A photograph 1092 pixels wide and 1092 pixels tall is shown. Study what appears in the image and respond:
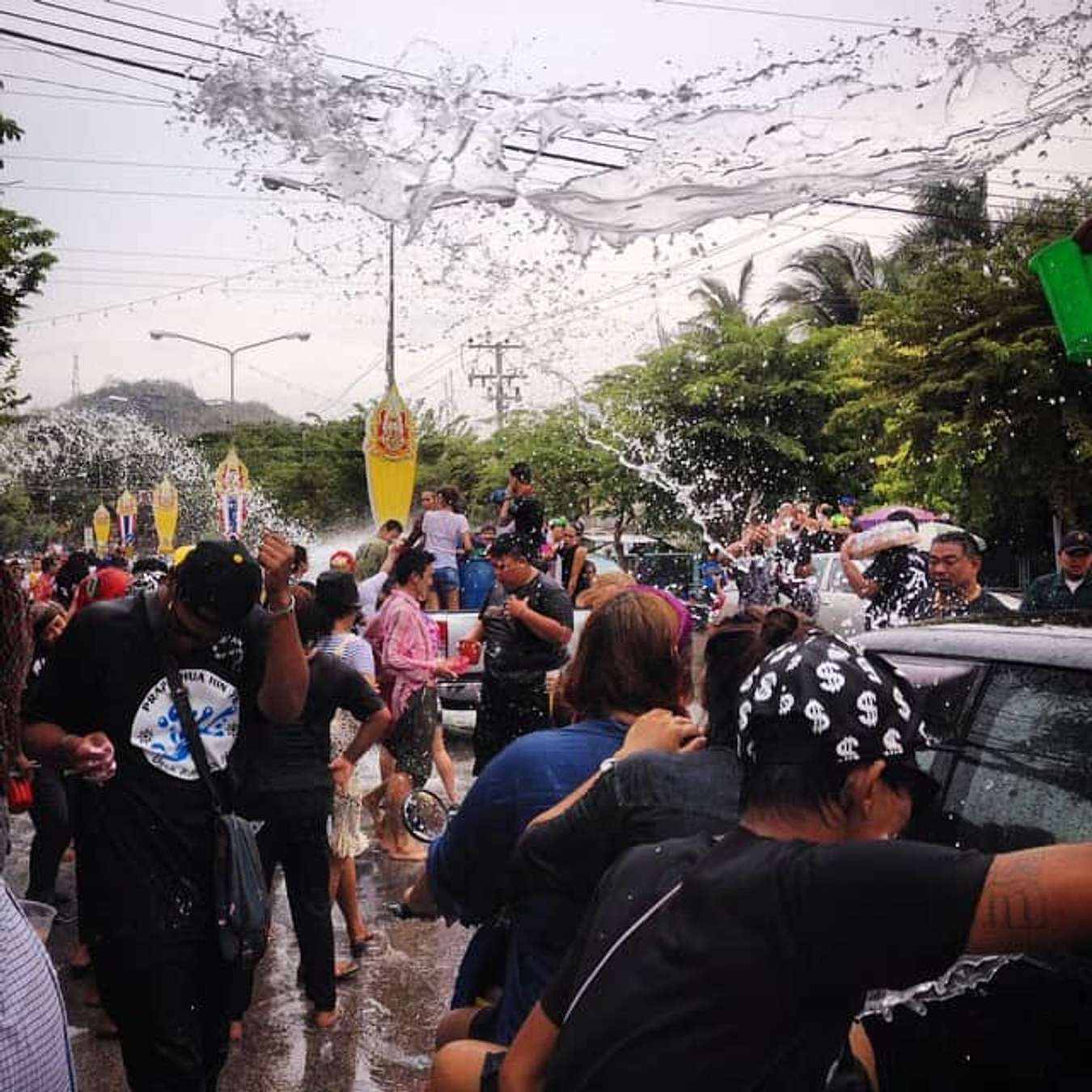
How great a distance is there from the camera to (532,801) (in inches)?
103

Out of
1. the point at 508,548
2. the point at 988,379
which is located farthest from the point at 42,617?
the point at 988,379

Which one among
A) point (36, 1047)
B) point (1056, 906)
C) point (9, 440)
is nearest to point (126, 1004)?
point (36, 1047)

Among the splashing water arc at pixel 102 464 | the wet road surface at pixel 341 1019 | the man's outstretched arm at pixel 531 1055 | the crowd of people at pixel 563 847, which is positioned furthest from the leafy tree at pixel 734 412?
the splashing water arc at pixel 102 464

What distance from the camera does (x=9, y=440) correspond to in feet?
169

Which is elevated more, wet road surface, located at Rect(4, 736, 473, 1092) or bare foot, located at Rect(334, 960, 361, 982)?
bare foot, located at Rect(334, 960, 361, 982)

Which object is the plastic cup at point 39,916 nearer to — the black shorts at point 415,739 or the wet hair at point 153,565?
the wet hair at point 153,565

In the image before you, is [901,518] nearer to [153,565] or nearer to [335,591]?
[335,591]

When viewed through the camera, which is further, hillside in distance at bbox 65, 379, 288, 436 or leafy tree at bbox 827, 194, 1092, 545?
hillside in distance at bbox 65, 379, 288, 436

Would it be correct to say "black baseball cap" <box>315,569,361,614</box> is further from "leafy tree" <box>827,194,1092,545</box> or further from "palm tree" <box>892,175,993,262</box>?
"palm tree" <box>892,175,993,262</box>

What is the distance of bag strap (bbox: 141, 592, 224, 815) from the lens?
11.0 feet

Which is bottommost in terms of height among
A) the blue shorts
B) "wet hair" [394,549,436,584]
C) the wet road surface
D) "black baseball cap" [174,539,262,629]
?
the wet road surface

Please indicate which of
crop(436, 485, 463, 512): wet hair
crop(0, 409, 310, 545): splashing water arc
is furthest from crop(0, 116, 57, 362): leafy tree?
crop(0, 409, 310, 545): splashing water arc

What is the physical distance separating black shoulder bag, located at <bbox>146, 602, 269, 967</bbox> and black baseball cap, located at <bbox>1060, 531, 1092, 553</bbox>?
6.06 m

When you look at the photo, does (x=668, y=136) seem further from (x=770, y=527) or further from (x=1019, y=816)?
(x=1019, y=816)
